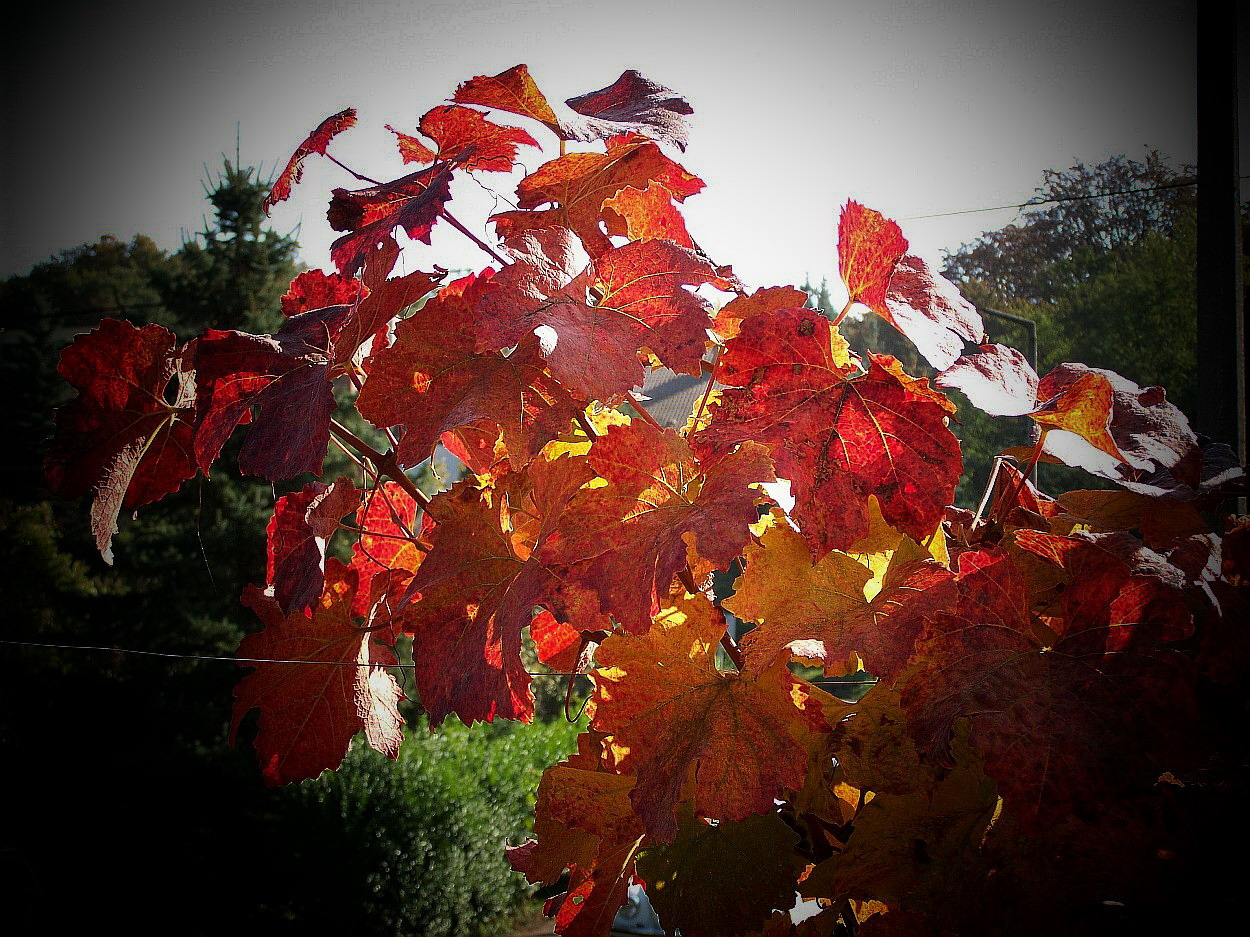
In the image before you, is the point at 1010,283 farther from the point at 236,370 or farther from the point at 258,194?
the point at 258,194

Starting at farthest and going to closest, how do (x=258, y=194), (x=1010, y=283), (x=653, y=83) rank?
(x=258, y=194)
(x=1010, y=283)
(x=653, y=83)

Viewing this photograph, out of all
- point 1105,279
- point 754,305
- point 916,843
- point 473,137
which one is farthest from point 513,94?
point 1105,279

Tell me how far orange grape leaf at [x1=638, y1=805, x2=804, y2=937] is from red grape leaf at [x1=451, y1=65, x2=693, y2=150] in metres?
0.30

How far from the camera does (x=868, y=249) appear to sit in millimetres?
331

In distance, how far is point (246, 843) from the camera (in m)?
4.05

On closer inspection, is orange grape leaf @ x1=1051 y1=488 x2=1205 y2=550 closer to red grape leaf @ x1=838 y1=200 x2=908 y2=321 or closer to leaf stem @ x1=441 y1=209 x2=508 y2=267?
red grape leaf @ x1=838 y1=200 x2=908 y2=321

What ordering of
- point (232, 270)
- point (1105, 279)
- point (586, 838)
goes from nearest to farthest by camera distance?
1. point (586, 838)
2. point (1105, 279)
3. point (232, 270)

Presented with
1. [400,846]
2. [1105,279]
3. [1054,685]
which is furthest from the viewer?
[400,846]

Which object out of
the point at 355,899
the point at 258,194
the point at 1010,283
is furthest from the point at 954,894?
the point at 258,194

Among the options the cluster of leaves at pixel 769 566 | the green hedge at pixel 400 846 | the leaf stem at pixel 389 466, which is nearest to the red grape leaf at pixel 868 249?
the cluster of leaves at pixel 769 566

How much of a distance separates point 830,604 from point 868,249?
146 millimetres

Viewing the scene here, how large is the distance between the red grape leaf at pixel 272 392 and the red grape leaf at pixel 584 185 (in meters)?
0.09

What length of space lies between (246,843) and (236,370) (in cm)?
453

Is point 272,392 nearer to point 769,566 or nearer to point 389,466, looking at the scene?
point 389,466
